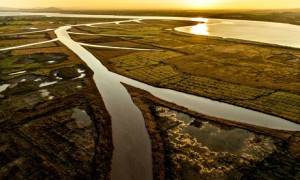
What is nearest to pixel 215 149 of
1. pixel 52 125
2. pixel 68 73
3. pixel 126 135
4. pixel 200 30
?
pixel 126 135

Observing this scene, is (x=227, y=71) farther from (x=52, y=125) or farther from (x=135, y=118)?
(x=52, y=125)

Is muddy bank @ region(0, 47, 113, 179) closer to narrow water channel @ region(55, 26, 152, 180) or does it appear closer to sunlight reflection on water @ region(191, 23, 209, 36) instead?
narrow water channel @ region(55, 26, 152, 180)

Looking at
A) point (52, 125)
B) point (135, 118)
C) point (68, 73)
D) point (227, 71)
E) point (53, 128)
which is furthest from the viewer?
point (227, 71)

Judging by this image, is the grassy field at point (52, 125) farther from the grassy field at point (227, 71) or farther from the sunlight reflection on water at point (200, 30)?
the sunlight reflection on water at point (200, 30)

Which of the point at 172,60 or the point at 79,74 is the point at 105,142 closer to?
the point at 79,74

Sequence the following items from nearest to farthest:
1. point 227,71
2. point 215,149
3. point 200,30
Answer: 1. point 215,149
2. point 227,71
3. point 200,30

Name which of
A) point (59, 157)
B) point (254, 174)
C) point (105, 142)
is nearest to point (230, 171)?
point (254, 174)

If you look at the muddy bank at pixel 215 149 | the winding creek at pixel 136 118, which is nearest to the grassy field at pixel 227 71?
the winding creek at pixel 136 118
